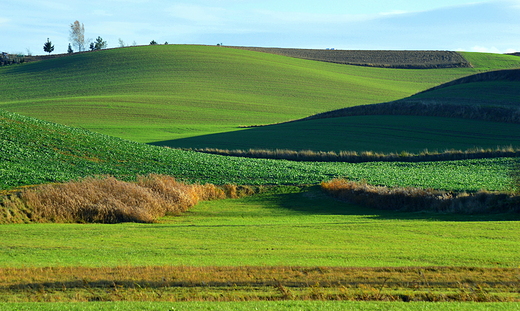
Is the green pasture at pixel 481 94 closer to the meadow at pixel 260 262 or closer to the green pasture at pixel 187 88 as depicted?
the green pasture at pixel 187 88

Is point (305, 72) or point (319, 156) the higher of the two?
point (305, 72)

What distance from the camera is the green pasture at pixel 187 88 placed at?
6412 cm

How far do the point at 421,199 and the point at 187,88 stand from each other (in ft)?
207

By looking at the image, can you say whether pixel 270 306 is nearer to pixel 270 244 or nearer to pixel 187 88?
pixel 270 244

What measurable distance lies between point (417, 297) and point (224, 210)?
53.0 feet

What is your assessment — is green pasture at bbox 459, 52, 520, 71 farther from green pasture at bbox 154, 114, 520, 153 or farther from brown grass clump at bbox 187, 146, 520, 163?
brown grass clump at bbox 187, 146, 520, 163

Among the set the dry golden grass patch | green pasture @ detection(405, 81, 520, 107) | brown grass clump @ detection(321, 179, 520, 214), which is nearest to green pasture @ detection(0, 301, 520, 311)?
the dry golden grass patch

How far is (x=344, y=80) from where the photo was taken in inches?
3925

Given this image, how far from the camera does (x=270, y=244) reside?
51.0 feet

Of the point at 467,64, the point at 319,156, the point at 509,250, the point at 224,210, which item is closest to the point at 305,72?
the point at 467,64

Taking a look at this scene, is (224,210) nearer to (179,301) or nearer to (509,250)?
(509,250)

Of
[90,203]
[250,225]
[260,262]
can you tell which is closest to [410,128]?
[250,225]

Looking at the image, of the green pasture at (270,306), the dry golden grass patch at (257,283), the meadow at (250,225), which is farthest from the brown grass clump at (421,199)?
the green pasture at (270,306)

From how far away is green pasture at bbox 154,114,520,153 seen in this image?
46.3 m
